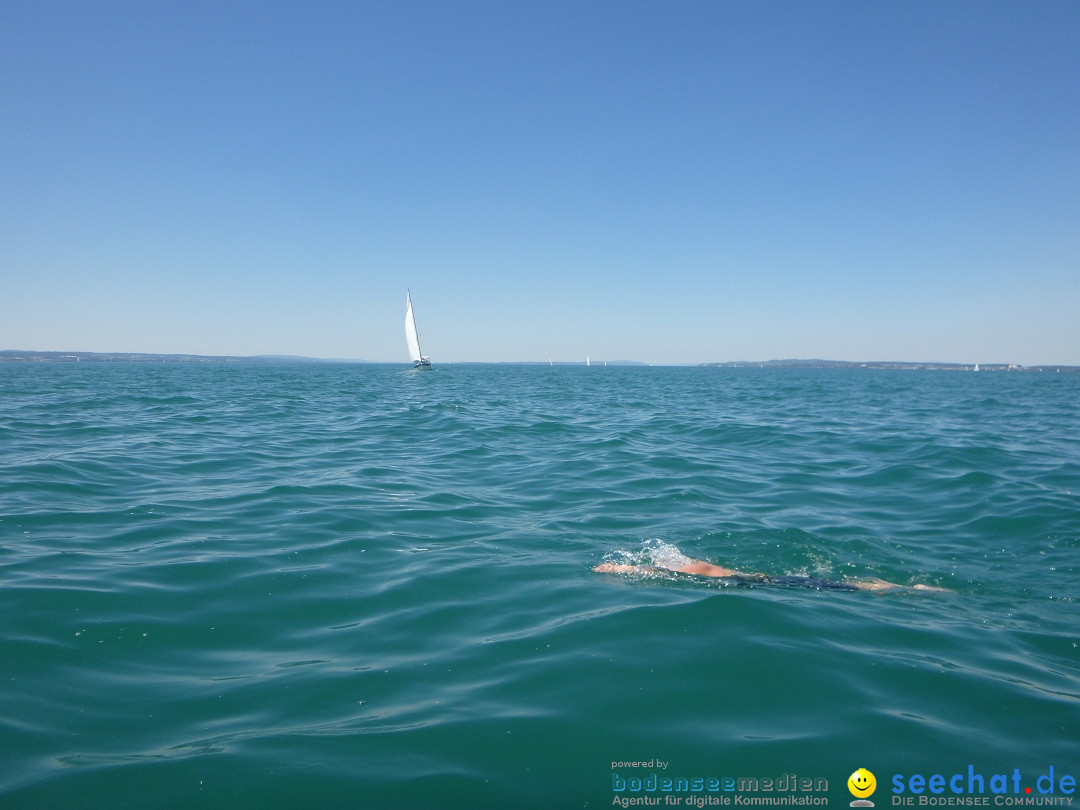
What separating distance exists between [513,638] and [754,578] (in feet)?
11.0

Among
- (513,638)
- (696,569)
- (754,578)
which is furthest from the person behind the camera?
(696,569)

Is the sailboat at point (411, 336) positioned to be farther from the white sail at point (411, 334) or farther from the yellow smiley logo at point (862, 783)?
the yellow smiley logo at point (862, 783)

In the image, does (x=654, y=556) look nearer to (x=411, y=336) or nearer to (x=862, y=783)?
(x=862, y=783)

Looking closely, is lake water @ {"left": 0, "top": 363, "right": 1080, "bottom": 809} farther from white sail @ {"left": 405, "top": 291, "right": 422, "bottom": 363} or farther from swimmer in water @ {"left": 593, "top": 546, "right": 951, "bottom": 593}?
white sail @ {"left": 405, "top": 291, "right": 422, "bottom": 363}

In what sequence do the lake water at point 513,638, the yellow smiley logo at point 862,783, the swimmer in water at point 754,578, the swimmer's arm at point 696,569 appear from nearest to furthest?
the yellow smiley logo at point 862,783
the lake water at point 513,638
the swimmer in water at point 754,578
the swimmer's arm at point 696,569

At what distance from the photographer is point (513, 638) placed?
565cm

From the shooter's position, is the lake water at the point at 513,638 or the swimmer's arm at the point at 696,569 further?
the swimmer's arm at the point at 696,569

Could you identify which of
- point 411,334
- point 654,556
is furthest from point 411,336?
point 654,556

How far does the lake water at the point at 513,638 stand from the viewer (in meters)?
3.92

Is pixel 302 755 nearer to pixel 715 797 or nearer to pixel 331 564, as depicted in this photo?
pixel 715 797

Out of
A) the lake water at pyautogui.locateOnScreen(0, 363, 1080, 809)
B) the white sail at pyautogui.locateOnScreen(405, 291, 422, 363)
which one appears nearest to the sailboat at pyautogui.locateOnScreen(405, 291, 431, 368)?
the white sail at pyautogui.locateOnScreen(405, 291, 422, 363)

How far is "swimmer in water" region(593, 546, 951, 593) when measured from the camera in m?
7.14

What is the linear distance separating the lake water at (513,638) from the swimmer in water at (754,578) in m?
0.20

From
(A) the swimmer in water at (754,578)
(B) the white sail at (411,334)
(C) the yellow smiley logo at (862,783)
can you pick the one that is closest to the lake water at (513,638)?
(C) the yellow smiley logo at (862,783)
